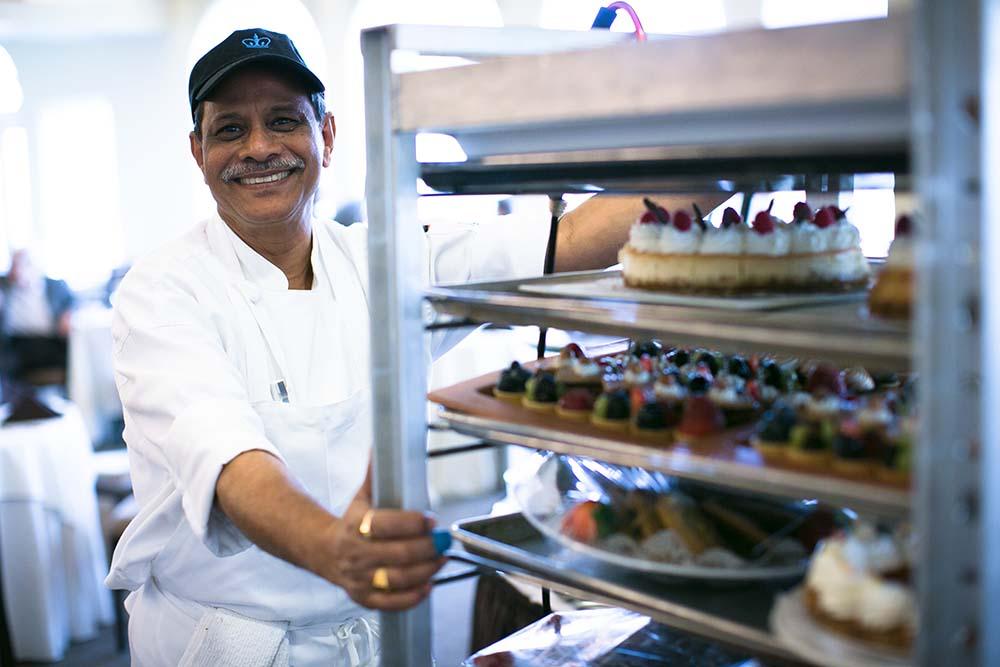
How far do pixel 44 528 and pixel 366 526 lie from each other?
303 cm

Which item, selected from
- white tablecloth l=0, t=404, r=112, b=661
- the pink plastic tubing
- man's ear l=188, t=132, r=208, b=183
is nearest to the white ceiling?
white tablecloth l=0, t=404, r=112, b=661

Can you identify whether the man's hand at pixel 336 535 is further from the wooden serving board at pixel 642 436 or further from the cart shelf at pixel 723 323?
the cart shelf at pixel 723 323

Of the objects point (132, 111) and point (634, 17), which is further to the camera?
point (132, 111)

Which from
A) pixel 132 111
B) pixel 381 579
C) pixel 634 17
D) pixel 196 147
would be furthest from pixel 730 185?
pixel 132 111

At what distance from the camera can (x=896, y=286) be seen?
0.99 m

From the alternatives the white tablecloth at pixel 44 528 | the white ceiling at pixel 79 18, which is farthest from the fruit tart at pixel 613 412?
the white ceiling at pixel 79 18

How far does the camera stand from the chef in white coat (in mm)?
1617

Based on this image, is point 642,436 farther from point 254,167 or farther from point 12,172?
point 12,172

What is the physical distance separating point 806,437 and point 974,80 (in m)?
0.39

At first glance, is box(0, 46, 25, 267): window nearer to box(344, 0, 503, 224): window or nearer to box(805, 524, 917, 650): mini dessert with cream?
box(344, 0, 503, 224): window

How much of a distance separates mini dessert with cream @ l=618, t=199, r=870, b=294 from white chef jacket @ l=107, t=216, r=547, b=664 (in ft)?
1.93

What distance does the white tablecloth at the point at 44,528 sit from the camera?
12.1 ft

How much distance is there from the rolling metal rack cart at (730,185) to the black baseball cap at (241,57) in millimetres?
588

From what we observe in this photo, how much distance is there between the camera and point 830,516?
123 cm
